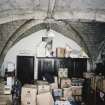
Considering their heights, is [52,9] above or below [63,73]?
above

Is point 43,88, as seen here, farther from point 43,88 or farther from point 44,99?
point 44,99

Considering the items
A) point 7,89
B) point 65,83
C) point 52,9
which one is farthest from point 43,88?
point 52,9

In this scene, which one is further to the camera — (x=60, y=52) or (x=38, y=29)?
(x=60, y=52)

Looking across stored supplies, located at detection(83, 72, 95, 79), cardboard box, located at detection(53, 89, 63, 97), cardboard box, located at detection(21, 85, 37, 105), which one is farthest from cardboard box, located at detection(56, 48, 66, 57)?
cardboard box, located at detection(21, 85, 37, 105)

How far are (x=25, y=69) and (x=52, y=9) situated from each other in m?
7.03

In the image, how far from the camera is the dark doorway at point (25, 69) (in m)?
12.6

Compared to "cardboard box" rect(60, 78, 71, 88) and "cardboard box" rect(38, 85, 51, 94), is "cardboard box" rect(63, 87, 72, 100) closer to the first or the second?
"cardboard box" rect(60, 78, 71, 88)

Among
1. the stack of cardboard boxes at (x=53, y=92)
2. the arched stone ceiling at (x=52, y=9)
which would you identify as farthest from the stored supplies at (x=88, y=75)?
the arched stone ceiling at (x=52, y=9)

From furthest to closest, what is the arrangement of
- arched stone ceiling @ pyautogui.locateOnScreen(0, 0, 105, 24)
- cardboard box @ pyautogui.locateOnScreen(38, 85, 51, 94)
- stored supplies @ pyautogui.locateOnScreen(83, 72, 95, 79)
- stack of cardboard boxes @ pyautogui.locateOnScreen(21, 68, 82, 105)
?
stored supplies @ pyautogui.locateOnScreen(83, 72, 95, 79) < cardboard box @ pyautogui.locateOnScreen(38, 85, 51, 94) < stack of cardboard boxes @ pyautogui.locateOnScreen(21, 68, 82, 105) < arched stone ceiling @ pyautogui.locateOnScreen(0, 0, 105, 24)

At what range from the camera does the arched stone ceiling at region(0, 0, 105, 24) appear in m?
5.46

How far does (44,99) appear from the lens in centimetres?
898

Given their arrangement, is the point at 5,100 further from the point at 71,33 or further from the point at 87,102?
the point at 71,33

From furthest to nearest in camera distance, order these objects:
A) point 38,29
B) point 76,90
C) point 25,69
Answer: point 25,69 → point 38,29 → point 76,90

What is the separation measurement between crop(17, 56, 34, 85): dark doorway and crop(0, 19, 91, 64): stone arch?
852 mm
